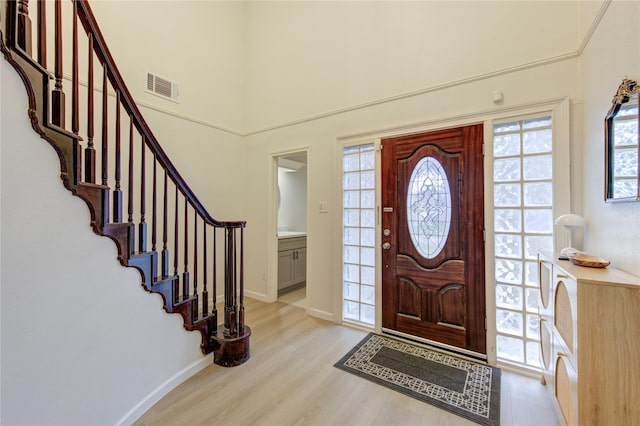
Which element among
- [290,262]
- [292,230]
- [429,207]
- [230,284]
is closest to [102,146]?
[230,284]

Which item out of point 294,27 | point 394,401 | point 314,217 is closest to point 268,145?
point 314,217

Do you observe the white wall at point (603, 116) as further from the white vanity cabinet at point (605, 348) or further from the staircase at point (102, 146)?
the staircase at point (102, 146)

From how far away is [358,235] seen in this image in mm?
3145

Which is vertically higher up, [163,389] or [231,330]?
[231,330]

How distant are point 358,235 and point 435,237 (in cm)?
85

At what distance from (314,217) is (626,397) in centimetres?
277

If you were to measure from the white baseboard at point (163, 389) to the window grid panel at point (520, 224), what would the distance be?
100 inches

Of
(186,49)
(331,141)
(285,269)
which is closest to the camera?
(331,141)

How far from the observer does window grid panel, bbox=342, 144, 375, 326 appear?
305 centimetres

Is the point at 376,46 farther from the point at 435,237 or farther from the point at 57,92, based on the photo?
the point at 57,92

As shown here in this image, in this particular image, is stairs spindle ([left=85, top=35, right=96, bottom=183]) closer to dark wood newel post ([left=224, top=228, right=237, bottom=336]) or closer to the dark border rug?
dark wood newel post ([left=224, top=228, right=237, bottom=336])

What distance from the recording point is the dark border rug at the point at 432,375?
1.85 meters

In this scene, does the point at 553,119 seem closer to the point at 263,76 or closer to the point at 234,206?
the point at 263,76

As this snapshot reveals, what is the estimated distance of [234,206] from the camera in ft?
13.6
